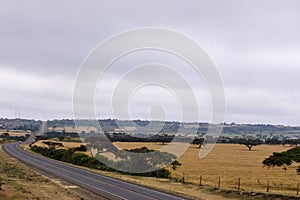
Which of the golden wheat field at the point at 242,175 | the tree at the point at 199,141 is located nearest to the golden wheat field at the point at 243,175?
the golden wheat field at the point at 242,175

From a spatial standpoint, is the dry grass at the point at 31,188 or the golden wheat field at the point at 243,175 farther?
the golden wheat field at the point at 243,175

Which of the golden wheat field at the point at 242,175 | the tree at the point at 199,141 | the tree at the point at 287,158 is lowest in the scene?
the golden wheat field at the point at 242,175

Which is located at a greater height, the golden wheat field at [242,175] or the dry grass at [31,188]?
the golden wheat field at [242,175]

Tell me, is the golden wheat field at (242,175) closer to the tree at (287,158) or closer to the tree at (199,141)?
the tree at (287,158)

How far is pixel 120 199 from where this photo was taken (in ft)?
116


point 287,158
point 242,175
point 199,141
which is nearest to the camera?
point 287,158

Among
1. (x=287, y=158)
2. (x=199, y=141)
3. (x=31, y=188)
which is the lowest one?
(x=31, y=188)

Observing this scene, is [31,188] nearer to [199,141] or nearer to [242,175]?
[242,175]

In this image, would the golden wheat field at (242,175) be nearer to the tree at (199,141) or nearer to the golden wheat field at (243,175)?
the golden wheat field at (243,175)

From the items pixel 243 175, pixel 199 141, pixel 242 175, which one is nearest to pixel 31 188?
pixel 242 175

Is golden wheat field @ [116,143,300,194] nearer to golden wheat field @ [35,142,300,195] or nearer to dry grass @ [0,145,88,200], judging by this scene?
golden wheat field @ [35,142,300,195]

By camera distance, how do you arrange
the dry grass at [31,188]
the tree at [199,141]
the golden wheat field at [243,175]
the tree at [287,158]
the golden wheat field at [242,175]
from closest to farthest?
the dry grass at [31,188]
the golden wheat field at [242,175]
the golden wheat field at [243,175]
the tree at [287,158]
the tree at [199,141]

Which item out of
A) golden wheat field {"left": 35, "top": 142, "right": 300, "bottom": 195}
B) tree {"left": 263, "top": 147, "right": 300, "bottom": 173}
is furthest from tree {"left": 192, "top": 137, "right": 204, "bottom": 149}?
tree {"left": 263, "top": 147, "right": 300, "bottom": 173}

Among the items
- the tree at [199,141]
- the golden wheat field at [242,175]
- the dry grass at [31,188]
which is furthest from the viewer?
the tree at [199,141]
